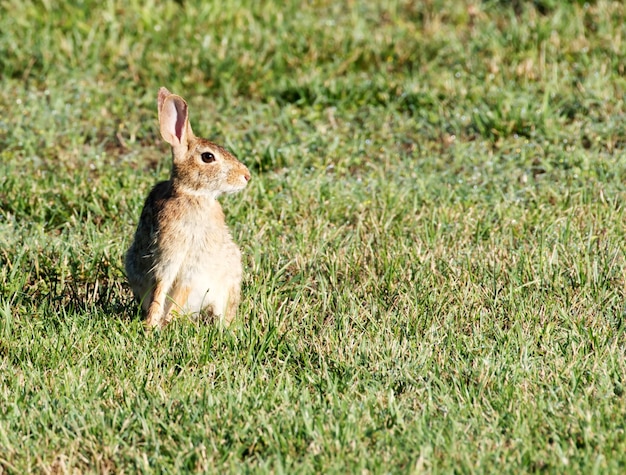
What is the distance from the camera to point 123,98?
786cm

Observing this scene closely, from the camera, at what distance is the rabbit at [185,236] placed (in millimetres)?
4992

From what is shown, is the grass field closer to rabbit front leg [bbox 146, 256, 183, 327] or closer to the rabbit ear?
rabbit front leg [bbox 146, 256, 183, 327]

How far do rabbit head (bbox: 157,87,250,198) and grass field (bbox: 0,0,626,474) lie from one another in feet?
1.99

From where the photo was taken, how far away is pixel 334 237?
600cm

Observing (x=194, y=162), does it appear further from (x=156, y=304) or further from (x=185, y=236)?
(x=156, y=304)

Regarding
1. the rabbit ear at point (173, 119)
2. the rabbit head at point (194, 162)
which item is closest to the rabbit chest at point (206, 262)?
the rabbit head at point (194, 162)

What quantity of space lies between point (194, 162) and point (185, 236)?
37cm

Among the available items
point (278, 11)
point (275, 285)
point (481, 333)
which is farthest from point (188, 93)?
point (481, 333)

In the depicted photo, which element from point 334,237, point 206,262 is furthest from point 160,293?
point 334,237

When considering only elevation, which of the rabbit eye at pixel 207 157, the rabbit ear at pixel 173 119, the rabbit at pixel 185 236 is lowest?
the rabbit at pixel 185 236

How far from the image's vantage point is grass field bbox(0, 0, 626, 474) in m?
3.91

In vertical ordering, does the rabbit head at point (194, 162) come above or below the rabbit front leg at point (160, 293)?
above

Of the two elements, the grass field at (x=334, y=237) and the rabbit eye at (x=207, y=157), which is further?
the rabbit eye at (x=207, y=157)

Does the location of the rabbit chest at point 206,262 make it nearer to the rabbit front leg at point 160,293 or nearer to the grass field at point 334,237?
the rabbit front leg at point 160,293
